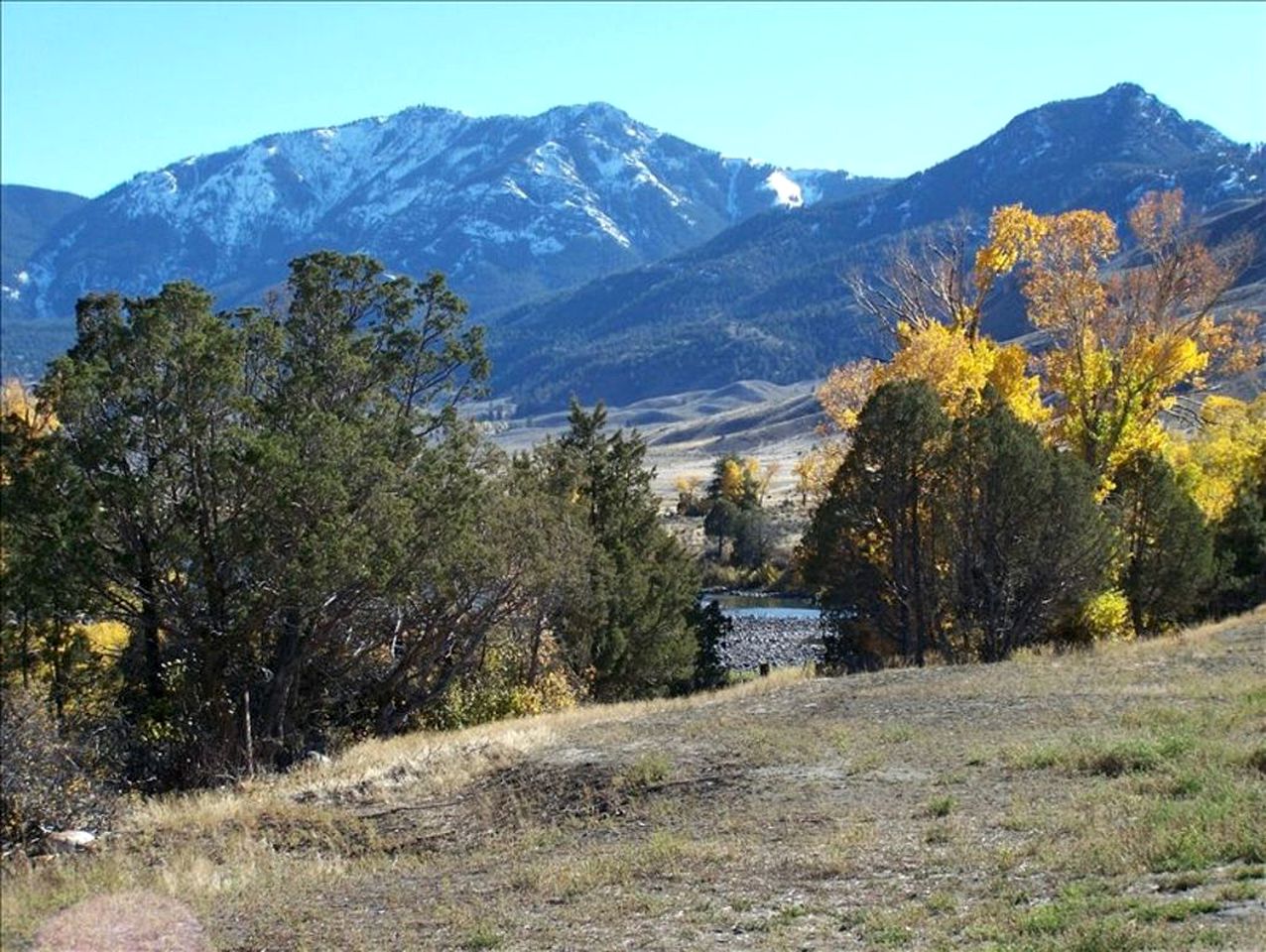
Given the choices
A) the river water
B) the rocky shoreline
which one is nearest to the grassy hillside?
the rocky shoreline

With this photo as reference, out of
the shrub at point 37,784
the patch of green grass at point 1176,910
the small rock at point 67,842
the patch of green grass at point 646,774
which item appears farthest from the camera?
the patch of green grass at point 646,774

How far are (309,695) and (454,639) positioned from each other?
3967 mm

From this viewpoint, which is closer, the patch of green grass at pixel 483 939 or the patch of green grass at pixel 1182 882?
the patch of green grass at pixel 1182 882

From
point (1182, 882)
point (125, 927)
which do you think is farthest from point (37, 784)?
point (1182, 882)

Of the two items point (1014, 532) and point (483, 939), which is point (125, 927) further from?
point (1014, 532)

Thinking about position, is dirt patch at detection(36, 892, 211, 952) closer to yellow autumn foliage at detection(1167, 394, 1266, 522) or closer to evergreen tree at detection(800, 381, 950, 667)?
evergreen tree at detection(800, 381, 950, 667)

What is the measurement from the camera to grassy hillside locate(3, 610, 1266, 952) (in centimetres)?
996

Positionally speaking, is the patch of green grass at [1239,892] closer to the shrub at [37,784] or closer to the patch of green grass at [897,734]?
the patch of green grass at [897,734]

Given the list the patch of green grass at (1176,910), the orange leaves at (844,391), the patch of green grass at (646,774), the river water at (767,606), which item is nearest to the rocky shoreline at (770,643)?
the river water at (767,606)

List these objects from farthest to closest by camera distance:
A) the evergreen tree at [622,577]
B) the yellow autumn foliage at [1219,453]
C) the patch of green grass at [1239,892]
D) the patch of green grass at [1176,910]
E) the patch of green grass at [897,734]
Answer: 1. the yellow autumn foliage at [1219,453]
2. the evergreen tree at [622,577]
3. the patch of green grass at [897,734]
4. the patch of green grass at [1239,892]
5. the patch of green grass at [1176,910]

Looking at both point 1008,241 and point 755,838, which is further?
point 1008,241

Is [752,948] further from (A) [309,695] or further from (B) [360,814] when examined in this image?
(A) [309,695]

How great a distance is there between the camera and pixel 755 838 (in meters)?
13.4

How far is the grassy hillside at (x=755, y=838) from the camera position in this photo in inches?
392
